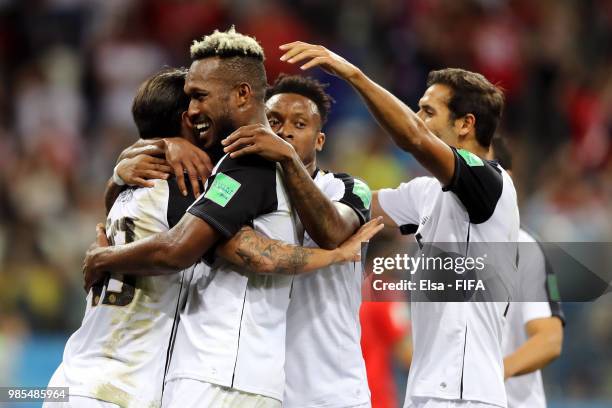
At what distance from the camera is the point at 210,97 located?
4125mm

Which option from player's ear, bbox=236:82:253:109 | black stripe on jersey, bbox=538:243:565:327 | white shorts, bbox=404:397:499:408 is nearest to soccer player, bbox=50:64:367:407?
player's ear, bbox=236:82:253:109

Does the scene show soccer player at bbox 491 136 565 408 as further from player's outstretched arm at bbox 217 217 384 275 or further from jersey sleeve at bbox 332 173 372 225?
player's outstretched arm at bbox 217 217 384 275

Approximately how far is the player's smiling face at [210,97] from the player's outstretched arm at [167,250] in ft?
1.54

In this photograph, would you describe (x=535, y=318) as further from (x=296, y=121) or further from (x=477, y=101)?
(x=296, y=121)

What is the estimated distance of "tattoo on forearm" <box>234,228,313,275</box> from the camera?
390 cm

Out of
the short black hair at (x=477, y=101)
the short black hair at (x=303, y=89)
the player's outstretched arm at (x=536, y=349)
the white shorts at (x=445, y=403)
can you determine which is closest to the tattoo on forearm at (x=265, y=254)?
the white shorts at (x=445, y=403)

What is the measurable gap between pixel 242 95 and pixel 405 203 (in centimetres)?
125

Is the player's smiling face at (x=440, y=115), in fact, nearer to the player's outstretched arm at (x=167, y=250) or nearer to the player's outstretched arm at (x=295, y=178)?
the player's outstretched arm at (x=295, y=178)

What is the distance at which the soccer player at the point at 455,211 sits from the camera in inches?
163

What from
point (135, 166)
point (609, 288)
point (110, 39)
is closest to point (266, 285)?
point (135, 166)

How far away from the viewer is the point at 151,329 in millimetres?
4098

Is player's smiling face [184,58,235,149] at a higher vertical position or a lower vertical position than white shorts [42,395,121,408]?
higher

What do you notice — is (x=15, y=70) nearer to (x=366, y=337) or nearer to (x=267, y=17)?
(x=267, y=17)

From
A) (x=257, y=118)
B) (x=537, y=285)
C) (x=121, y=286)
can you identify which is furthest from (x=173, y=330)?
(x=537, y=285)
